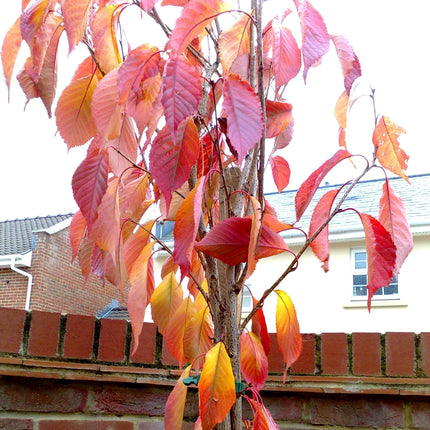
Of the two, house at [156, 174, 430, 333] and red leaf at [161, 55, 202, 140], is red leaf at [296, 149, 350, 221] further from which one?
house at [156, 174, 430, 333]

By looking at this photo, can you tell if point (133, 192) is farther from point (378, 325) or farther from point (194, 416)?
point (378, 325)

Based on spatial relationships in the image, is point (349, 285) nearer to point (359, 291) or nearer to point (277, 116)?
point (359, 291)

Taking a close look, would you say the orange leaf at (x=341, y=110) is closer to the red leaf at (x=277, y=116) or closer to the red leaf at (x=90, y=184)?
the red leaf at (x=277, y=116)

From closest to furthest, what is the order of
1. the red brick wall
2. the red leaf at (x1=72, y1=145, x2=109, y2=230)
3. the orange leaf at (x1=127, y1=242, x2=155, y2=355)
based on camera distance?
1. the red leaf at (x1=72, y1=145, x2=109, y2=230)
2. the orange leaf at (x1=127, y1=242, x2=155, y2=355)
3. the red brick wall

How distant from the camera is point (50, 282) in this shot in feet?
35.4

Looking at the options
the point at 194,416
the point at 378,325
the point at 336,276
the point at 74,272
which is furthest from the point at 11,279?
the point at 194,416

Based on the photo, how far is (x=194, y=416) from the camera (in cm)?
127

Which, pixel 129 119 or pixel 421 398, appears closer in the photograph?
pixel 129 119

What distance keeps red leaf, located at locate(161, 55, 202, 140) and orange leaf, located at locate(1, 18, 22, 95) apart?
0.29m

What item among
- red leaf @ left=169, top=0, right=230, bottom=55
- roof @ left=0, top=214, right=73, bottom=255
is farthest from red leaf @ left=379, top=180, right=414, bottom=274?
roof @ left=0, top=214, right=73, bottom=255

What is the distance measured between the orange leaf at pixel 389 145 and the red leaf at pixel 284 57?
6.0 inches

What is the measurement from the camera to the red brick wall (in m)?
10.4

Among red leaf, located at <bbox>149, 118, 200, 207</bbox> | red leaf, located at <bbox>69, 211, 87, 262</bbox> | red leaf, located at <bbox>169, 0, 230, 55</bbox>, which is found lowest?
red leaf, located at <bbox>69, 211, 87, 262</bbox>

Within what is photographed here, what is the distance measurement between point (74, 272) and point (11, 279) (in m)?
1.47
